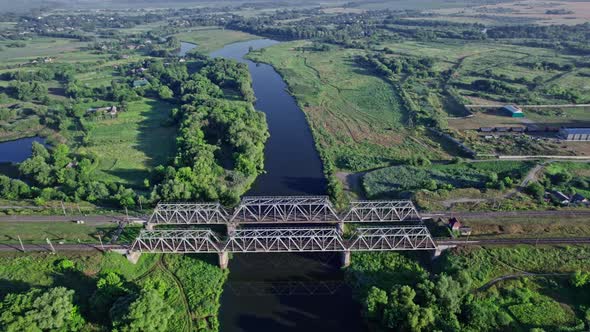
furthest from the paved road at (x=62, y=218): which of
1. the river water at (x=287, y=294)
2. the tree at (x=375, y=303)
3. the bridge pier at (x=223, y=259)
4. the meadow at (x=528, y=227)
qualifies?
the meadow at (x=528, y=227)

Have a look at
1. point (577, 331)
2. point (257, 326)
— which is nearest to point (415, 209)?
point (577, 331)

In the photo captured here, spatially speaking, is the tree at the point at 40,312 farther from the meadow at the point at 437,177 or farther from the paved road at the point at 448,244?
the meadow at the point at 437,177

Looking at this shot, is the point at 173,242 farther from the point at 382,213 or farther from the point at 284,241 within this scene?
the point at 382,213

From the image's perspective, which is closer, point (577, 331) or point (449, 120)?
point (577, 331)

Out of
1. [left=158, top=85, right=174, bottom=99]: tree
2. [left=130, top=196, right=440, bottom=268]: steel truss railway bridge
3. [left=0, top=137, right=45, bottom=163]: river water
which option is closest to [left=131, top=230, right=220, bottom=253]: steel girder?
[left=130, top=196, right=440, bottom=268]: steel truss railway bridge

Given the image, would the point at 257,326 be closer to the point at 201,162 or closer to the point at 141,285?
the point at 141,285

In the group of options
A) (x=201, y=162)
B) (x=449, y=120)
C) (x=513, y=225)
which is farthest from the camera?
(x=449, y=120)
